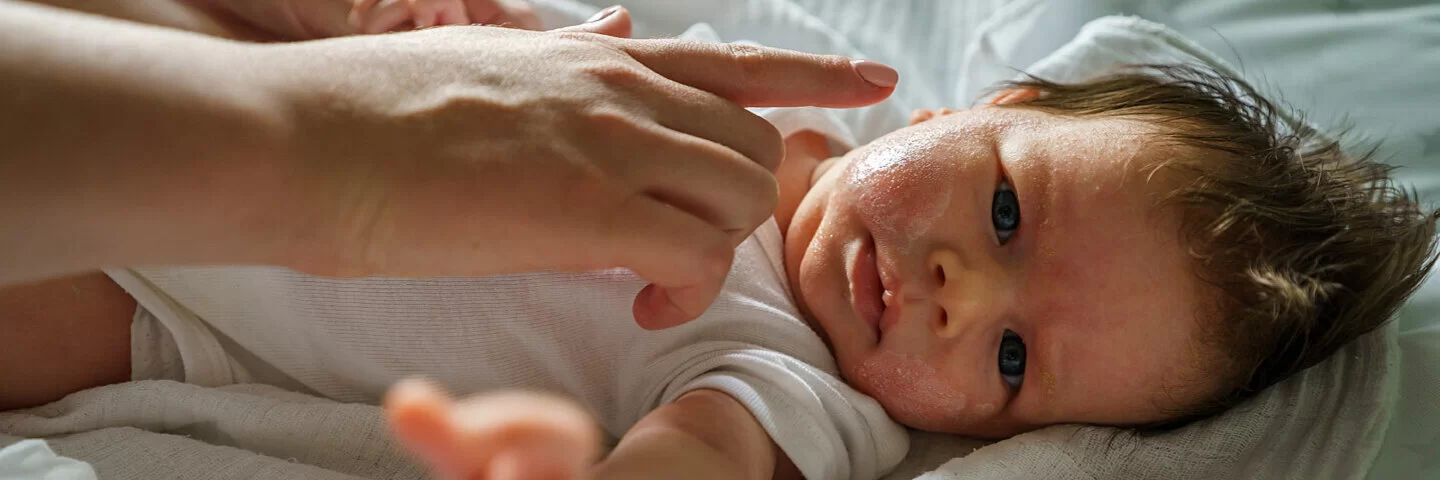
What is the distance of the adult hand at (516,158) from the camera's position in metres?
0.56

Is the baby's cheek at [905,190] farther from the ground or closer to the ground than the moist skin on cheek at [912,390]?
farther from the ground

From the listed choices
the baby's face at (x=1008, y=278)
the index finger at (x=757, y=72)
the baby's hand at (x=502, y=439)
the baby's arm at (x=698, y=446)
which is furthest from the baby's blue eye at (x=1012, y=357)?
the baby's hand at (x=502, y=439)

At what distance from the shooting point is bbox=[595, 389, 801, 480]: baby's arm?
772mm

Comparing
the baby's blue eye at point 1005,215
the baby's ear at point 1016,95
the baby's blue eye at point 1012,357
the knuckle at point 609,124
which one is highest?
the knuckle at point 609,124

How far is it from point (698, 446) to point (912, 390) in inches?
11.2

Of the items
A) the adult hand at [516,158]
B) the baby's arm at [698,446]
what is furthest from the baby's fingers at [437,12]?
the baby's arm at [698,446]

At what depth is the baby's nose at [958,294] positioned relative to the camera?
934 millimetres

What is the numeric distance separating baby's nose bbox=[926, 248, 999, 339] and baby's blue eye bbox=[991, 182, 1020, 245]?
0.19 feet

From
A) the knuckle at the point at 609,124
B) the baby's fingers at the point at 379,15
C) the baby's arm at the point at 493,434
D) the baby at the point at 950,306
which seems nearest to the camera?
the baby's arm at the point at 493,434

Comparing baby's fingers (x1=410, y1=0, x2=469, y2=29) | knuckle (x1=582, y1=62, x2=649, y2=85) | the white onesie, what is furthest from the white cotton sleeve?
baby's fingers (x1=410, y1=0, x2=469, y2=29)

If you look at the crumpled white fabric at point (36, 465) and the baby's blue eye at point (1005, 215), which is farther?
the baby's blue eye at point (1005, 215)

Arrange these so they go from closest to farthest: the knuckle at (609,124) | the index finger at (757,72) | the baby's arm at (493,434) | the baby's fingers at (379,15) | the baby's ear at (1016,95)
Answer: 1. the baby's arm at (493,434)
2. the knuckle at (609,124)
3. the index finger at (757,72)
4. the baby's fingers at (379,15)
5. the baby's ear at (1016,95)

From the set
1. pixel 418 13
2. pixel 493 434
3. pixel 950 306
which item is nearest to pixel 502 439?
pixel 493 434

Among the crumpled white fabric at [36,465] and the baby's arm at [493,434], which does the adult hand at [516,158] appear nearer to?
the baby's arm at [493,434]
